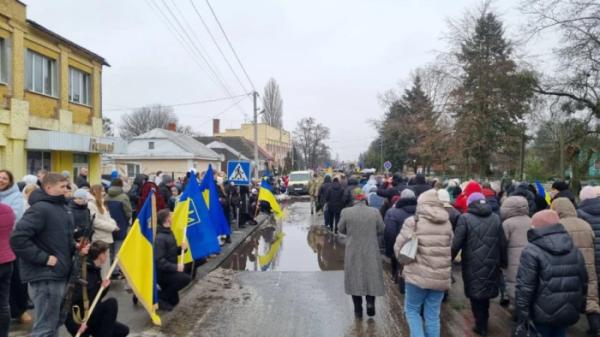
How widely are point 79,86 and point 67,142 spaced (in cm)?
397

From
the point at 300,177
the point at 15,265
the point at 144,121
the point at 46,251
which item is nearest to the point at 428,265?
the point at 46,251

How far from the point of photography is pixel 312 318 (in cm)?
718

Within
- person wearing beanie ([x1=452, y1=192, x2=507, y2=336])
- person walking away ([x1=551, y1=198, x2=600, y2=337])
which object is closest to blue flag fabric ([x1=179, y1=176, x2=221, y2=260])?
person wearing beanie ([x1=452, y1=192, x2=507, y2=336])

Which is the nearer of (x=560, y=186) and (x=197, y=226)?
(x=560, y=186)

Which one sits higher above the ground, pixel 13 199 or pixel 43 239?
pixel 13 199

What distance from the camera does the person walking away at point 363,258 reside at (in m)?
7.03

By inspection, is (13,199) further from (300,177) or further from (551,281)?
(300,177)

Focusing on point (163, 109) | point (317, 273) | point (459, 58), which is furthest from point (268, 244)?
point (163, 109)

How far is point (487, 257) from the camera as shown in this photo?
622 cm

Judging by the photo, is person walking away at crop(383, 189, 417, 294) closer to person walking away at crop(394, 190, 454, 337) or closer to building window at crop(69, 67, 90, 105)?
person walking away at crop(394, 190, 454, 337)

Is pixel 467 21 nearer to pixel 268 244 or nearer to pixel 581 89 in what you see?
pixel 581 89

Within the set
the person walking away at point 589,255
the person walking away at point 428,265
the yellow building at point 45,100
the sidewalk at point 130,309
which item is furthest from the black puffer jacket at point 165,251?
the yellow building at point 45,100

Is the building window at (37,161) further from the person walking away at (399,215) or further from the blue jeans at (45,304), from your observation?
the blue jeans at (45,304)

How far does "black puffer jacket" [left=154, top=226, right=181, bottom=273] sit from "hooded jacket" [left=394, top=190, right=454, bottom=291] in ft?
10.7
